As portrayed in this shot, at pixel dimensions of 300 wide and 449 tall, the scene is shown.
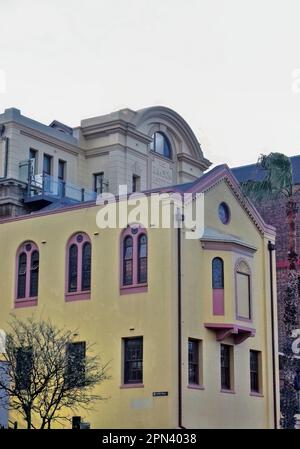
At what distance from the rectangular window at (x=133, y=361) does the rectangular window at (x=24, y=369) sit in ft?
12.1

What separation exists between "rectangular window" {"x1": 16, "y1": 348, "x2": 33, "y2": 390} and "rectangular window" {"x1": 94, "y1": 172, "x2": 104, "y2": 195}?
14784mm

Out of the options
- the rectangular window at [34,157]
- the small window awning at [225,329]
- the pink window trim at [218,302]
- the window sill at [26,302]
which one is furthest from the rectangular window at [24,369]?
the rectangular window at [34,157]

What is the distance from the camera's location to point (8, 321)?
35.3 metres

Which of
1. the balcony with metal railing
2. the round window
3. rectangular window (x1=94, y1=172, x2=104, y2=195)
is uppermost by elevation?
rectangular window (x1=94, y1=172, x2=104, y2=195)

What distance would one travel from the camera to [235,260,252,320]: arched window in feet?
113

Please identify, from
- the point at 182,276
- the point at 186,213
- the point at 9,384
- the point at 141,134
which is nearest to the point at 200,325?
the point at 182,276

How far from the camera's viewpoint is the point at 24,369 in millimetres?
30391

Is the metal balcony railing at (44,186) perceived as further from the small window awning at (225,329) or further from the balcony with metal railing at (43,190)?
the small window awning at (225,329)

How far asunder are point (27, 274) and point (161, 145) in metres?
14.1

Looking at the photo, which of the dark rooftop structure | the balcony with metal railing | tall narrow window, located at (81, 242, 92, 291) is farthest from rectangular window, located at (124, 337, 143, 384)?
the dark rooftop structure

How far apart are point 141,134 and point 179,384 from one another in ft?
56.2

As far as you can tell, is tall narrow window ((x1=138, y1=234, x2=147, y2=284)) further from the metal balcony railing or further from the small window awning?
the metal balcony railing
